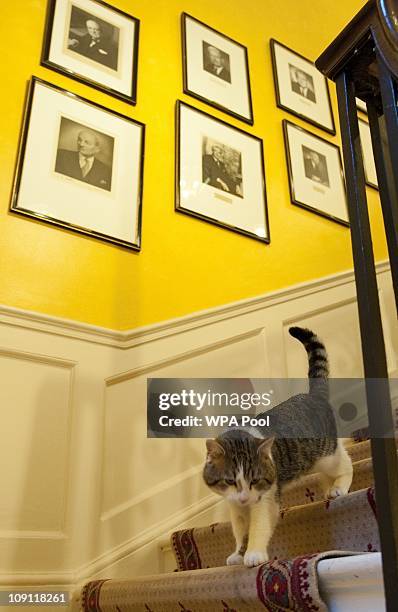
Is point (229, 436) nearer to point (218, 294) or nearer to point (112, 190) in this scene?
point (218, 294)

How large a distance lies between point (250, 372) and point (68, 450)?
945 mm

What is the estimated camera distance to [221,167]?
311cm

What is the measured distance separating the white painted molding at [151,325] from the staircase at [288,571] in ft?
2.75

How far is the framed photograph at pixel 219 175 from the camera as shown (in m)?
2.94

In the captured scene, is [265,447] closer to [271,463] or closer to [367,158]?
[271,463]

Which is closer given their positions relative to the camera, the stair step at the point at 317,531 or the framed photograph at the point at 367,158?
the stair step at the point at 317,531

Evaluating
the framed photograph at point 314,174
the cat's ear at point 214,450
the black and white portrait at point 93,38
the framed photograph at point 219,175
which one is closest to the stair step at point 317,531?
the cat's ear at point 214,450

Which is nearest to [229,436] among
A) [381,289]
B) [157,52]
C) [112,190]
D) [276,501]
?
[276,501]

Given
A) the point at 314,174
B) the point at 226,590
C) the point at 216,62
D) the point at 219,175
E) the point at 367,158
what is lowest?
the point at 226,590

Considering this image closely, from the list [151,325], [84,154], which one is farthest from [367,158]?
[151,325]

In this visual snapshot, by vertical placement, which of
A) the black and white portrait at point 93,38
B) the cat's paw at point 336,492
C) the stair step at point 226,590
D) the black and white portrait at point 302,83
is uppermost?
the black and white portrait at point 302,83

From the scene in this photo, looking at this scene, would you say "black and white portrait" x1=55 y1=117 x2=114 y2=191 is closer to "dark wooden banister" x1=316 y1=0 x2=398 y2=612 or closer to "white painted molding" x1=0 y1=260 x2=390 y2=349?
"white painted molding" x1=0 y1=260 x2=390 y2=349

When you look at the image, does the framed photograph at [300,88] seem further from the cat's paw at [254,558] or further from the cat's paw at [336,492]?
the cat's paw at [254,558]

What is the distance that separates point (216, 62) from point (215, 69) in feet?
0.20
